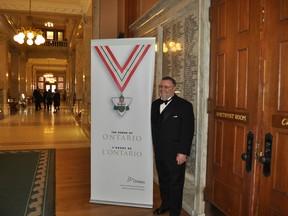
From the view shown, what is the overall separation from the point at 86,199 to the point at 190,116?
5.91 feet

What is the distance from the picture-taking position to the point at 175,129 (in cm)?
317

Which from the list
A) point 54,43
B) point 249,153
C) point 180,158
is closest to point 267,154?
point 249,153

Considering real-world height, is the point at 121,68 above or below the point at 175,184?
above

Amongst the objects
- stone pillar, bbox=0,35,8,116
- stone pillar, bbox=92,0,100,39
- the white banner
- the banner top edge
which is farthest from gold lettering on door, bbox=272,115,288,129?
stone pillar, bbox=0,35,8,116

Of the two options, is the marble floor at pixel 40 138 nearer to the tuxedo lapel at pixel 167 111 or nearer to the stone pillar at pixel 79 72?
the stone pillar at pixel 79 72

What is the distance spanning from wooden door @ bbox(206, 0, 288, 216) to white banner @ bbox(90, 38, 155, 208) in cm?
74

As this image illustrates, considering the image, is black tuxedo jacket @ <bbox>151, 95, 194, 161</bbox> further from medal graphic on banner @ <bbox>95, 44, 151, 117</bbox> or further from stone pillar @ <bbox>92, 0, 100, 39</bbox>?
stone pillar @ <bbox>92, 0, 100, 39</bbox>

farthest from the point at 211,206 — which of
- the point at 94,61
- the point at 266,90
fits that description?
the point at 94,61

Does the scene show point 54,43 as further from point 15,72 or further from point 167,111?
point 167,111

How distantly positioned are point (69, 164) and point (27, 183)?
4.19 ft

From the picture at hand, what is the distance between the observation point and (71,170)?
5.24 meters

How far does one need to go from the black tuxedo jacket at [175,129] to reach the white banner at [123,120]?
0.86 feet

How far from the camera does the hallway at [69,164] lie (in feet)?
11.7

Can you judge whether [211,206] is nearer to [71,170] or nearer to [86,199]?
[86,199]
